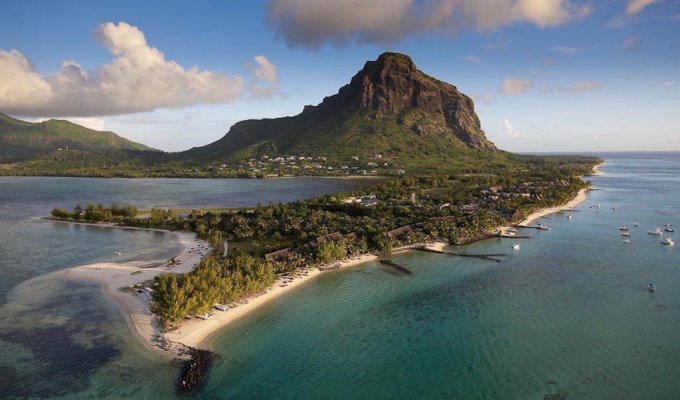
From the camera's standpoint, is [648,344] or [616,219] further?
[616,219]

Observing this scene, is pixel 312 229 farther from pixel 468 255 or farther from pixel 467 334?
pixel 467 334

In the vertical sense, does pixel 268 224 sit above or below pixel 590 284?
above

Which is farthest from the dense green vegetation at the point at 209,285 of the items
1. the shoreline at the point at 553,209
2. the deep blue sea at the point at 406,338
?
the shoreline at the point at 553,209

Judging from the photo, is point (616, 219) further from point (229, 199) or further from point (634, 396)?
point (229, 199)

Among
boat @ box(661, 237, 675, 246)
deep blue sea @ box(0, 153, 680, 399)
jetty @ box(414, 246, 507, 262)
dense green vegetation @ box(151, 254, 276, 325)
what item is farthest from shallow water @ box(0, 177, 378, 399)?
boat @ box(661, 237, 675, 246)

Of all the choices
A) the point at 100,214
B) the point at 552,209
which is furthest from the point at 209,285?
the point at 552,209

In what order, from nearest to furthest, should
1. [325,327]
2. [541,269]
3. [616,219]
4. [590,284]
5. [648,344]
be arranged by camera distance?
[648,344]
[325,327]
[590,284]
[541,269]
[616,219]

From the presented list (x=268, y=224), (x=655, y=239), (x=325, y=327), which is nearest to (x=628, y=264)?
(x=655, y=239)
